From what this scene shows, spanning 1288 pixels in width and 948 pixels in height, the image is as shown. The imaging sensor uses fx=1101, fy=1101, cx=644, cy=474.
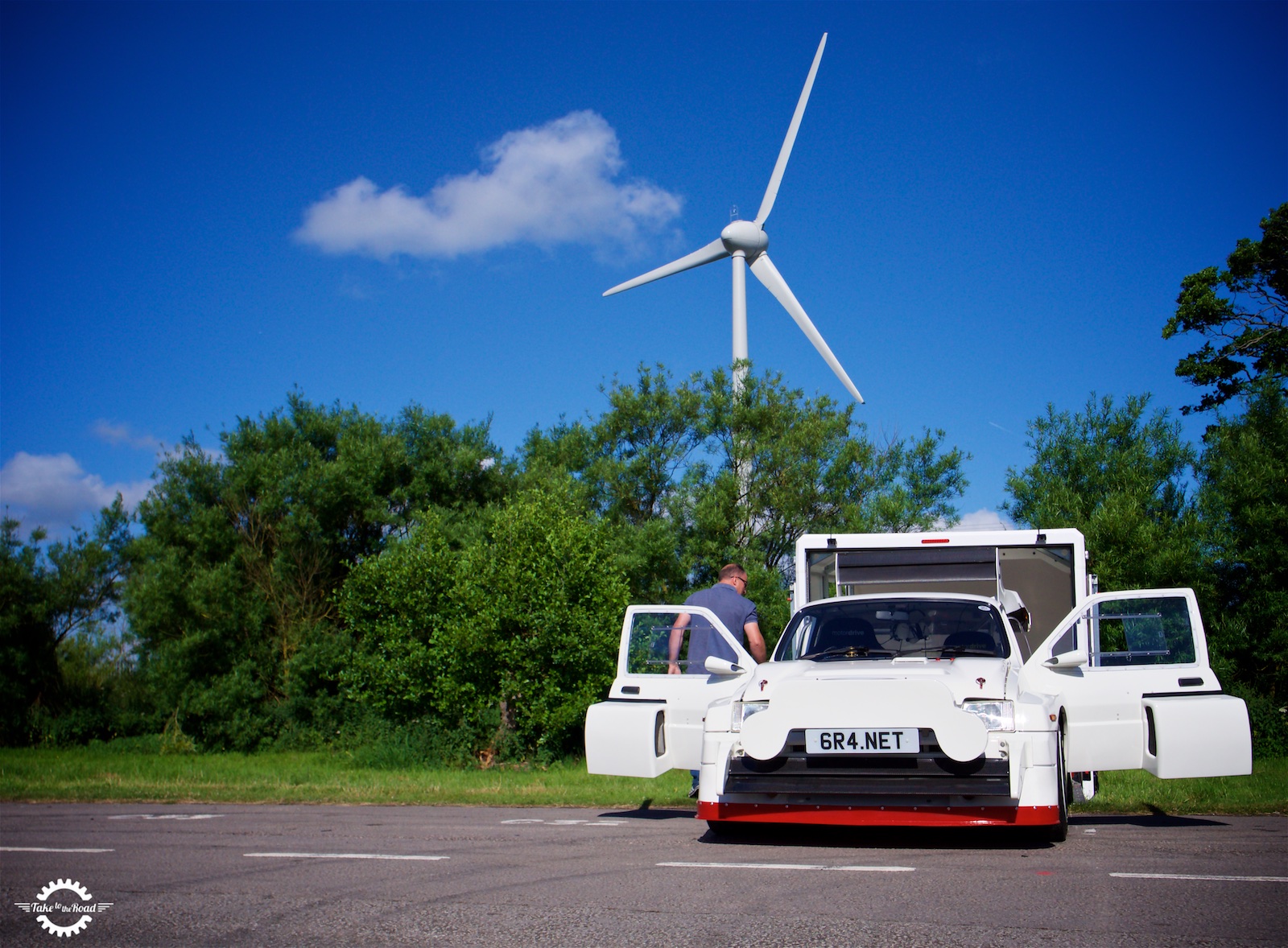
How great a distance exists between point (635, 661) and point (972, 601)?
2.52 m

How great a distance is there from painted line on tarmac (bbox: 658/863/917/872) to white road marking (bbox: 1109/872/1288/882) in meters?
1.01

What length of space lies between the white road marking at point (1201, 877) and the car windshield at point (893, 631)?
207 cm

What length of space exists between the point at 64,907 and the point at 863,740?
3974mm

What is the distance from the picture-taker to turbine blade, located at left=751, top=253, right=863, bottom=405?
29297 mm

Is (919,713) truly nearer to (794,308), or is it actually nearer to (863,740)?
(863,740)

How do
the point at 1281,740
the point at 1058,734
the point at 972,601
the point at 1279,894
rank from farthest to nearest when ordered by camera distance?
1. the point at 1281,740
2. the point at 972,601
3. the point at 1058,734
4. the point at 1279,894

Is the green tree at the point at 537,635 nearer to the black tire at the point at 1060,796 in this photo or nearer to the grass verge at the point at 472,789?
the grass verge at the point at 472,789

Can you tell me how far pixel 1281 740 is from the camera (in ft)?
62.0

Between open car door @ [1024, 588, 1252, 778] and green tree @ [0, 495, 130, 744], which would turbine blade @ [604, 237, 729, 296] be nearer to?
green tree @ [0, 495, 130, 744]

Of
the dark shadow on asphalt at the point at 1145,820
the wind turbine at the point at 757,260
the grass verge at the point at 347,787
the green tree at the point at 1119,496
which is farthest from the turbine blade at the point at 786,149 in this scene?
the dark shadow on asphalt at the point at 1145,820

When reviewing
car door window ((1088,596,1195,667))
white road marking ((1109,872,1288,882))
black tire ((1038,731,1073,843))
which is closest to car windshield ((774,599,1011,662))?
car door window ((1088,596,1195,667))

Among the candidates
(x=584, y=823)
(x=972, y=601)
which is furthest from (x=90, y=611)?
(x=972, y=601)

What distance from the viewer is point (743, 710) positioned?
21.3 ft

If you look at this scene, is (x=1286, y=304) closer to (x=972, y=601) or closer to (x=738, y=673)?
(x=972, y=601)
